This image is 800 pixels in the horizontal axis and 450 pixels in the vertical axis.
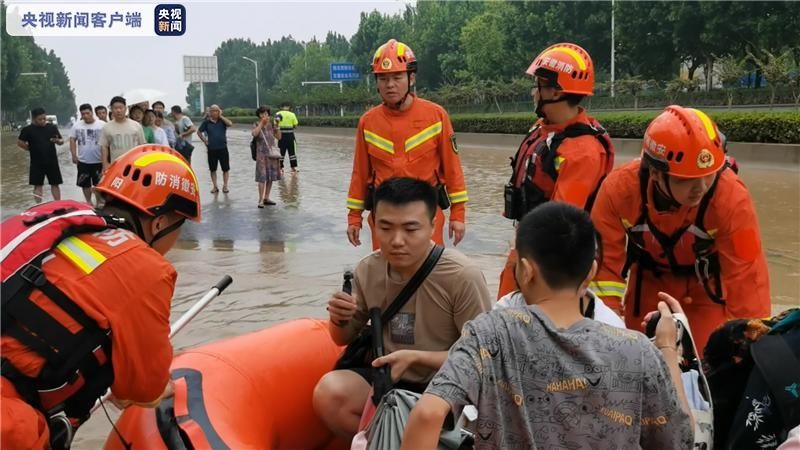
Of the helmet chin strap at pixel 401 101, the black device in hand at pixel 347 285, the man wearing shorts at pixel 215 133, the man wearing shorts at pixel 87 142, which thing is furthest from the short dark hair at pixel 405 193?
the man wearing shorts at pixel 215 133

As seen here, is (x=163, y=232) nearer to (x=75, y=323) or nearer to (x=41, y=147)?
(x=75, y=323)

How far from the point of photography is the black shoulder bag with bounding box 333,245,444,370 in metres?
2.52

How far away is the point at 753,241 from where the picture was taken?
249 centimetres

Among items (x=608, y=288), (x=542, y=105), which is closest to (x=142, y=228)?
(x=608, y=288)

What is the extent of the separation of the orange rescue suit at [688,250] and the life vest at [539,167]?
0.45 meters

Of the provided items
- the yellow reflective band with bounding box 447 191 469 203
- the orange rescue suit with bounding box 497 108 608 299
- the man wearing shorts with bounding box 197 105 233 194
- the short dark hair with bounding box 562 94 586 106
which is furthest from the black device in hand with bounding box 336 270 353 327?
the man wearing shorts with bounding box 197 105 233 194

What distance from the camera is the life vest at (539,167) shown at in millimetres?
3236

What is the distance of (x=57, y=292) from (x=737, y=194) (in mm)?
2132

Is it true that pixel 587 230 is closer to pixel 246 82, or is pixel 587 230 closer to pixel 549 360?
pixel 549 360

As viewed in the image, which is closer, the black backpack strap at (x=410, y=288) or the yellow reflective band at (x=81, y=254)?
the yellow reflective band at (x=81, y=254)

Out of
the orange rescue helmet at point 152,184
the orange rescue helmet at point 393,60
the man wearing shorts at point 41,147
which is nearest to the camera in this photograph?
the orange rescue helmet at point 152,184

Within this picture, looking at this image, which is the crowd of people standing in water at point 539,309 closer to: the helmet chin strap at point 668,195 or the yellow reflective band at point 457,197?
the helmet chin strap at point 668,195

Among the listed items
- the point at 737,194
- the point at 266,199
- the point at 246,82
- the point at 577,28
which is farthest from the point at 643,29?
the point at 246,82

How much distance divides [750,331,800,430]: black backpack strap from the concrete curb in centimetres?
1199
